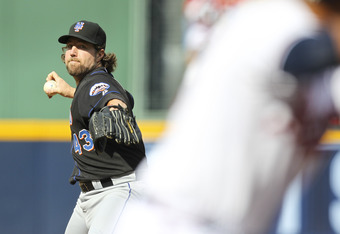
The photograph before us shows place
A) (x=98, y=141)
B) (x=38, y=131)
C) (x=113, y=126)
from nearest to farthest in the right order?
(x=113, y=126)
(x=98, y=141)
(x=38, y=131)

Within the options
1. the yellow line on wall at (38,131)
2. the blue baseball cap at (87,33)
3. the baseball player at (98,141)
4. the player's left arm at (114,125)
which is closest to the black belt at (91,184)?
the baseball player at (98,141)

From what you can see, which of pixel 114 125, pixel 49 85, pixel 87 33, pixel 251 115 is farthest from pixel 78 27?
pixel 251 115

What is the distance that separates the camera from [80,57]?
4.28m

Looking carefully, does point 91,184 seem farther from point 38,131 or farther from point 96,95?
point 38,131

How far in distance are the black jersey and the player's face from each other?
11 centimetres

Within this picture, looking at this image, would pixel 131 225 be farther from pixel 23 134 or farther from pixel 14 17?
pixel 14 17

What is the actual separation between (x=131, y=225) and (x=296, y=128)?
426 mm

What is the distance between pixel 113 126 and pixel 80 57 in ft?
2.50

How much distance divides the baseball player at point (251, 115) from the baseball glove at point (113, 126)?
2.24 meters

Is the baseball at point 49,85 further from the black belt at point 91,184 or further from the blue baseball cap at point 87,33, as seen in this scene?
the black belt at point 91,184

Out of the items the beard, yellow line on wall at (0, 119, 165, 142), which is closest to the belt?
the beard

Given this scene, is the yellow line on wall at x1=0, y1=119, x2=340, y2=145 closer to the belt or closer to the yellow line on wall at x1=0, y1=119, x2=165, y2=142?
the yellow line on wall at x1=0, y1=119, x2=165, y2=142

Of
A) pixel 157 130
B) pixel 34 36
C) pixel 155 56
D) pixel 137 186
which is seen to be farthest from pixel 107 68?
pixel 34 36

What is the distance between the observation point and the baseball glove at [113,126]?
12.1ft
